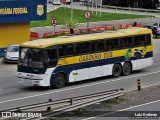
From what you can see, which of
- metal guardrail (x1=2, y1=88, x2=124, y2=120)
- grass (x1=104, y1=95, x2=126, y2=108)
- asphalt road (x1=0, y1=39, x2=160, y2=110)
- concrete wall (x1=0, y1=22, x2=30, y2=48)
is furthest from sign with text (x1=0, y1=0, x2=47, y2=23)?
metal guardrail (x1=2, y1=88, x2=124, y2=120)

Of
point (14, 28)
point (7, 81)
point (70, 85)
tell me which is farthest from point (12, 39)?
point (70, 85)

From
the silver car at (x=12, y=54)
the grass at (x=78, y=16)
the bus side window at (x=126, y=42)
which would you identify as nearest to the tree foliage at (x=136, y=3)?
the grass at (x=78, y=16)

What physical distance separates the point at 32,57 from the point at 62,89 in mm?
2257

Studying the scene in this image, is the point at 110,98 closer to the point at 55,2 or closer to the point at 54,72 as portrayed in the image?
the point at 54,72

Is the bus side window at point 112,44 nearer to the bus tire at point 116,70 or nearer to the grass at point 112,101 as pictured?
the bus tire at point 116,70

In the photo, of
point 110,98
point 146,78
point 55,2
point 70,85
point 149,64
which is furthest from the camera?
point 55,2

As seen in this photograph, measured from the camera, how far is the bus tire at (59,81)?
24625mm

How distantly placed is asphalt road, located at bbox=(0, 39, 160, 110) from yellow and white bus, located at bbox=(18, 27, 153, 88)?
0.45 metres

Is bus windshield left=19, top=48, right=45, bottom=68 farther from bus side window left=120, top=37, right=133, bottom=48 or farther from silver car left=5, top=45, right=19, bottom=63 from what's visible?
silver car left=5, top=45, right=19, bottom=63

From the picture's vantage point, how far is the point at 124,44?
28.4m

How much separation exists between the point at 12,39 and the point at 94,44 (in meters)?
14.9

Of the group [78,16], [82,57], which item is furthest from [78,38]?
[78,16]

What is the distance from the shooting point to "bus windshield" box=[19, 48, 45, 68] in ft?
78.7

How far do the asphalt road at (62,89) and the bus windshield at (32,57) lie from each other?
4.50 feet
